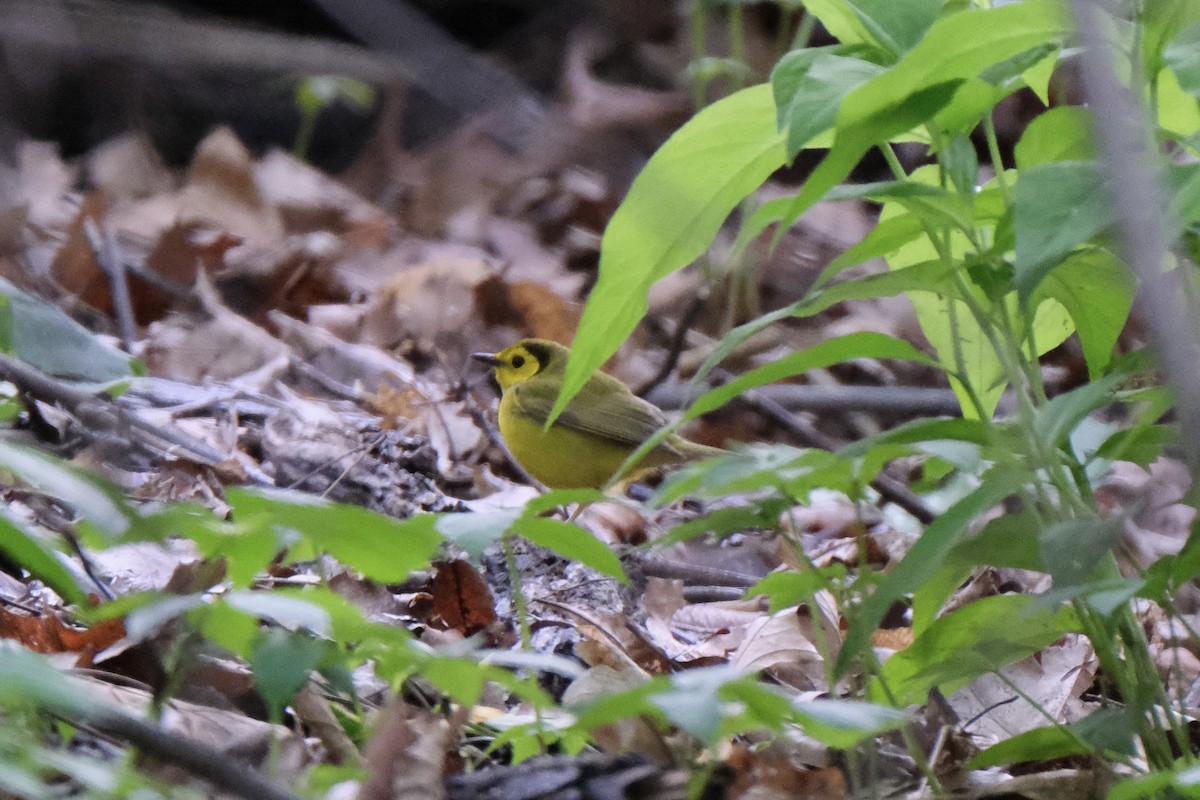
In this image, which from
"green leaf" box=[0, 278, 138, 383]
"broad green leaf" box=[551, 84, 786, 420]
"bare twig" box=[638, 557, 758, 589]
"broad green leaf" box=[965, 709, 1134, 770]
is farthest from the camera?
"bare twig" box=[638, 557, 758, 589]

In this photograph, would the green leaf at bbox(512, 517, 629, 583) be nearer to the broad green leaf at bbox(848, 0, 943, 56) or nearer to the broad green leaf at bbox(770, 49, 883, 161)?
the broad green leaf at bbox(770, 49, 883, 161)

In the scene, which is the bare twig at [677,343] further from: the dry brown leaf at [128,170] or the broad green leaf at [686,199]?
the dry brown leaf at [128,170]

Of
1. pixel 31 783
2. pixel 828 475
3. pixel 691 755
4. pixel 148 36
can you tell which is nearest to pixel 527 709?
pixel 691 755

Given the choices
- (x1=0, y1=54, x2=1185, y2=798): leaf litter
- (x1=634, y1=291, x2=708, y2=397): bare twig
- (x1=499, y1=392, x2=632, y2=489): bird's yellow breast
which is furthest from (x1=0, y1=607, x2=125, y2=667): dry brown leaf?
(x1=499, y1=392, x2=632, y2=489): bird's yellow breast

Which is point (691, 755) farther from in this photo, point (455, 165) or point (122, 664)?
point (455, 165)

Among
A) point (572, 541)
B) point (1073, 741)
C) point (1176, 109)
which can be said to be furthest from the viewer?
point (1176, 109)

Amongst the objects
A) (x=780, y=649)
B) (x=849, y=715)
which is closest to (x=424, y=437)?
(x=780, y=649)

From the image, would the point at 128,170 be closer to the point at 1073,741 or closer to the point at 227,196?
the point at 227,196

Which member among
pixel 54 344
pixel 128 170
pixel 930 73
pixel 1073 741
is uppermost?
pixel 930 73
